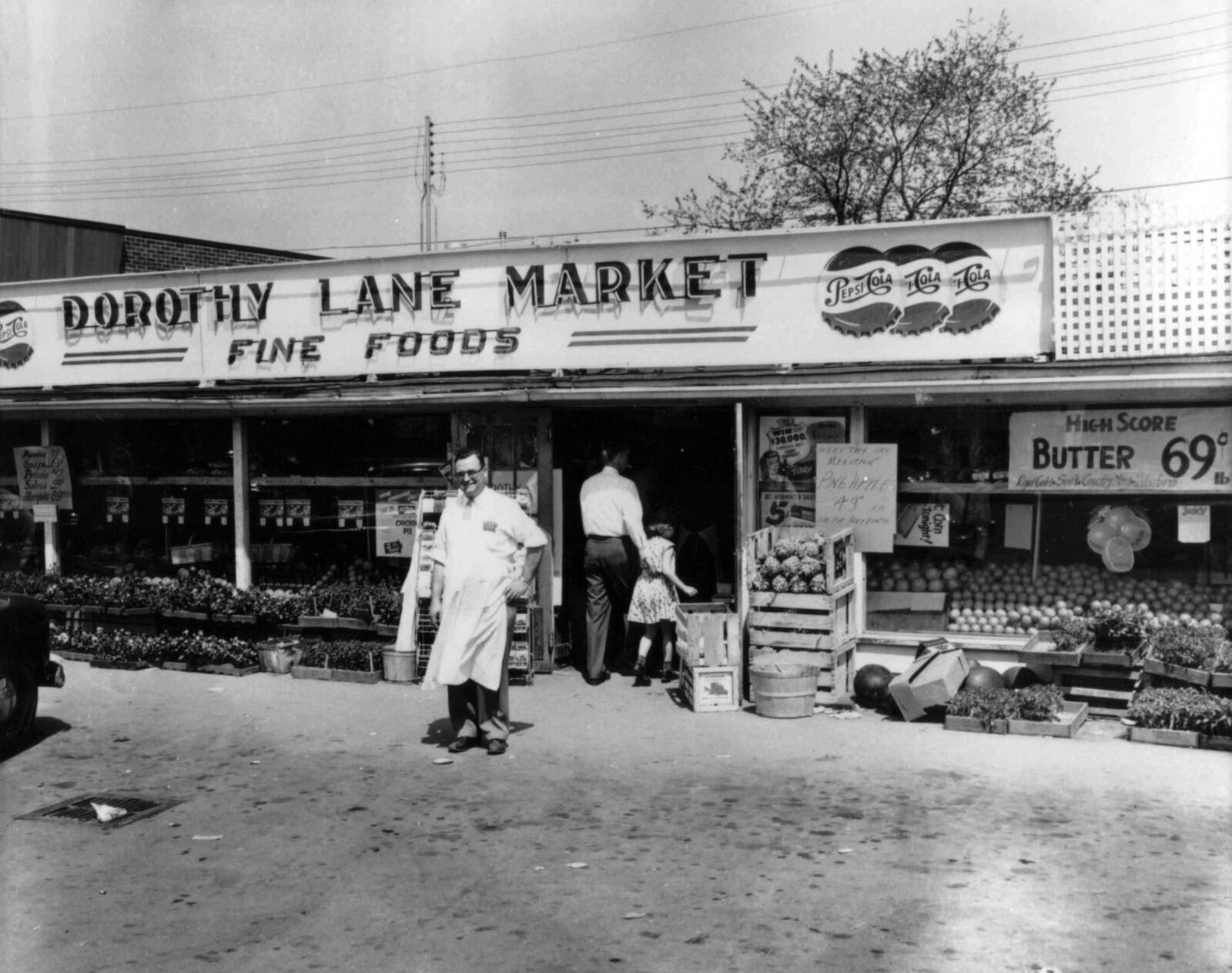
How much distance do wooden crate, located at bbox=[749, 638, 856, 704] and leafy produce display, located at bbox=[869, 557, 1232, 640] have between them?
42.9 inches

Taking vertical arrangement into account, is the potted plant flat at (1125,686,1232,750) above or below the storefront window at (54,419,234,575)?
below

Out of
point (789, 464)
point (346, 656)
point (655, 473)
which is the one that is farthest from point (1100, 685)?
point (346, 656)

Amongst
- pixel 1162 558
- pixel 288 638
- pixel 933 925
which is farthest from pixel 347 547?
pixel 933 925

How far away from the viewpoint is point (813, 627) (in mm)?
9562

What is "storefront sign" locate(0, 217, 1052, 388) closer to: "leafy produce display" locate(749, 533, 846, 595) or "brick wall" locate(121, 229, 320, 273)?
"leafy produce display" locate(749, 533, 846, 595)

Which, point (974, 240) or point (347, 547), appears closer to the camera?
point (974, 240)

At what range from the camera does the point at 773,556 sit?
9.77 m

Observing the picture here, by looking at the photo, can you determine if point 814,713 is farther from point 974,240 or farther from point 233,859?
point 233,859

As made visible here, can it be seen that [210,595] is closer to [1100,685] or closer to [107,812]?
[107,812]

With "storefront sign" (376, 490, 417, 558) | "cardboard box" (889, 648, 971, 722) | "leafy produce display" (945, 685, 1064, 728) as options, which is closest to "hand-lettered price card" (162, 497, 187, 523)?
"storefront sign" (376, 490, 417, 558)

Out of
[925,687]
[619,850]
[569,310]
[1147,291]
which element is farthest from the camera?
[569,310]

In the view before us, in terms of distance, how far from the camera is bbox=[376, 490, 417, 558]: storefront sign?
12172 millimetres

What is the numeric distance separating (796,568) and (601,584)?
204 centimetres

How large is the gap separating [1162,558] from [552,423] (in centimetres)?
561
